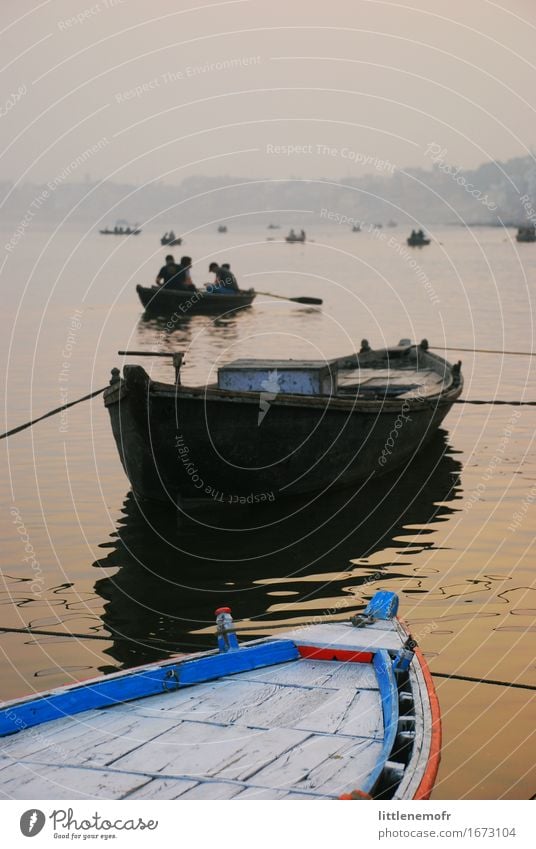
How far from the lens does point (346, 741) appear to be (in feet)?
23.4

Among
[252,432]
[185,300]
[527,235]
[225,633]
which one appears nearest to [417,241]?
[527,235]

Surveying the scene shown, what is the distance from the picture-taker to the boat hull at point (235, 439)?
1380 centimetres

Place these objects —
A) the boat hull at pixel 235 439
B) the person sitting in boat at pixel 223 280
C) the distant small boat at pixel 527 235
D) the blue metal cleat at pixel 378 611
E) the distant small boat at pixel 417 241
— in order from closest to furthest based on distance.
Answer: the blue metal cleat at pixel 378 611 < the boat hull at pixel 235 439 < the person sitting in boat at pixel 223 280 < the distant small boat at pixel 527 235 < the distant small boat at pixel 417 241

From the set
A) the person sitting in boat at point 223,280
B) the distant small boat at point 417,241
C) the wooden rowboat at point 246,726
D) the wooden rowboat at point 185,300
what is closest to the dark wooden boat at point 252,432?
the wooden rowboat at point 246,726

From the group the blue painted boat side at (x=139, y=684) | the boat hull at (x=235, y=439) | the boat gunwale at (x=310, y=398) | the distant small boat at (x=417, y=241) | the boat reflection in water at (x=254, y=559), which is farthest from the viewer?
the distant small boat at (x=417, y=241)

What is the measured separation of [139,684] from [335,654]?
1.53 metres

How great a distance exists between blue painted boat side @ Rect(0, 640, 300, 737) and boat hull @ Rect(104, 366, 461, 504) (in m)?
5.69

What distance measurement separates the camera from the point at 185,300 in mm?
38625

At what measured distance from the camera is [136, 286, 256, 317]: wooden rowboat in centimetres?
3844

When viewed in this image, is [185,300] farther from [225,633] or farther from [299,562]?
[225,633]

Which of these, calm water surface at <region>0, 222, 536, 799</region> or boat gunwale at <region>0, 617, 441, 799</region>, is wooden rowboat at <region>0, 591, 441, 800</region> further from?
calm water surface at <region>0, 222, 536, 799</region>

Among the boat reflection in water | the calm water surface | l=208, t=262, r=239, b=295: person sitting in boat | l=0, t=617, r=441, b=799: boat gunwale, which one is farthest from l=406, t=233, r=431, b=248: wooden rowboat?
l=0, t=617, r=441, b=799: boat gunwale

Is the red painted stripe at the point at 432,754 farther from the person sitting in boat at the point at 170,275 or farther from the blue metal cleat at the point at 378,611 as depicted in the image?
the person sitting in boat at the point at 170,275

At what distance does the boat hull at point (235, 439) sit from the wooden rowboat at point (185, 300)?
73.1ft
